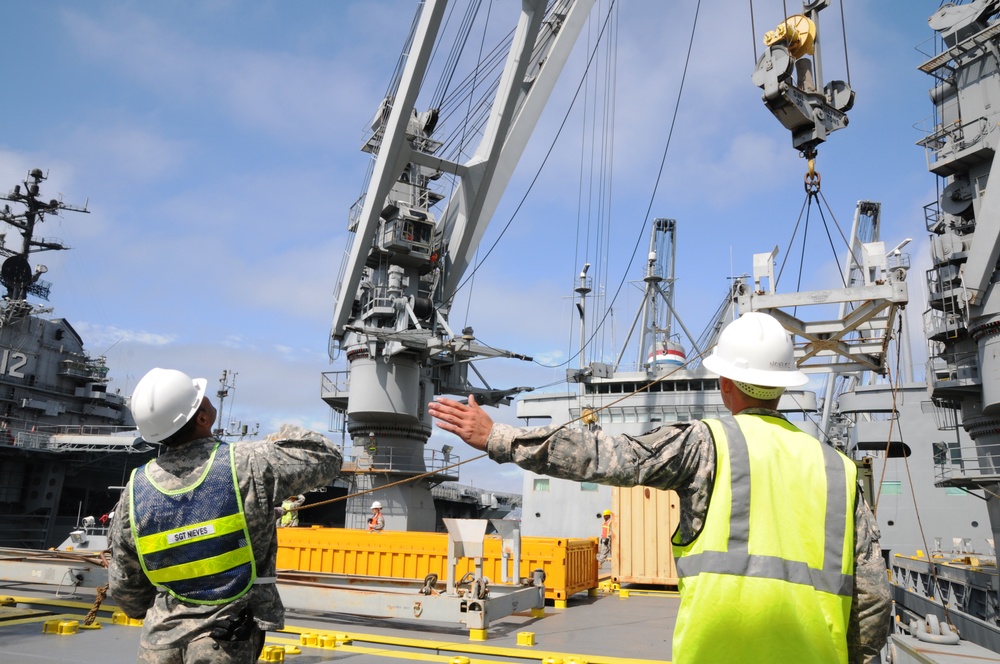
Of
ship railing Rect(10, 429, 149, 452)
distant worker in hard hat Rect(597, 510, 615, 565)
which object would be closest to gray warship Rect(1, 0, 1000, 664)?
distant worker in hard hat Rect(597, 510, 615, 565)

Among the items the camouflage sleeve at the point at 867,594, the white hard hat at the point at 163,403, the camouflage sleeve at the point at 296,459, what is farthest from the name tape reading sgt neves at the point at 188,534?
the camouflage sleeve at the point at 867,594

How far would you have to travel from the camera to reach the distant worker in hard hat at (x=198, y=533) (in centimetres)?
278

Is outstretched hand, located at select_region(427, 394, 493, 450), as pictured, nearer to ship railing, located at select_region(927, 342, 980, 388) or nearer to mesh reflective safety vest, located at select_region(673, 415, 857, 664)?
mesh reflective safety vest, located at select_region(673, 415, 857, 664)

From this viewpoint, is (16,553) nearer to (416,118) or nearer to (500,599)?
(500,599)

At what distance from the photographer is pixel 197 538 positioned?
282 centimetres

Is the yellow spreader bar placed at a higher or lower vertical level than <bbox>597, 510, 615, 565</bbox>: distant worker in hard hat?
lower

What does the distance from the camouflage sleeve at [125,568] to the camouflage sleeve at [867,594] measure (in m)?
2.84

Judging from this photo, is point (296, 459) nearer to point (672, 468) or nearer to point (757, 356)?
→ point (672, 468)

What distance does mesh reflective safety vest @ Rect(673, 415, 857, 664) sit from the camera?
2.01 meters

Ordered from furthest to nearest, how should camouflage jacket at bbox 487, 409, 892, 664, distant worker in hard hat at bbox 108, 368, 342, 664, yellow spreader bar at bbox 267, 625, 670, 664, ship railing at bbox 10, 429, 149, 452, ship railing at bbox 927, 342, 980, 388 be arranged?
ship railing at bbox 10, 429, 149, 452 < ship railing at bbox 927, 342, 980, 388 < yellow spreader bar at bbox 267, 625, 670, 664 < distant worker in hard hat at bbox 108, 368, 342, 664 < camouflage jacket at bbox 487, 409, 892, 664

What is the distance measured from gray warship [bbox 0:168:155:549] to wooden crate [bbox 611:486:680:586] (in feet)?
94.6

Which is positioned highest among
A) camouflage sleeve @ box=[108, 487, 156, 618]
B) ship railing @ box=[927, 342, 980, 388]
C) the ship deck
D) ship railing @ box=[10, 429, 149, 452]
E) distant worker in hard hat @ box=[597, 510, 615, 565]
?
ship railing @ box=[927, 342, 980, 388]

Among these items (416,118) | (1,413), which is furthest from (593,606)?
(1,413)

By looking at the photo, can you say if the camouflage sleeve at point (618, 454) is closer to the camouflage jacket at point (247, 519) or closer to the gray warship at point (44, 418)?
the camouflage jacket at point (247, 519)
